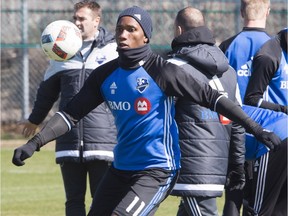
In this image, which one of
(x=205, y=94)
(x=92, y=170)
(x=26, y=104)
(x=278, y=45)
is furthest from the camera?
(x=26, y=104)

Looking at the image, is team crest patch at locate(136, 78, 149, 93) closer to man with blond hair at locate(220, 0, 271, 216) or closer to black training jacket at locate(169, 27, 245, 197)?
black training jacket at locate(169, 27, 245, 197)

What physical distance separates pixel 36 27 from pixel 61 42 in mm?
10280

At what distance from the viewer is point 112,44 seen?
900 cm

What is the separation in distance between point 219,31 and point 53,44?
1092 centimetres

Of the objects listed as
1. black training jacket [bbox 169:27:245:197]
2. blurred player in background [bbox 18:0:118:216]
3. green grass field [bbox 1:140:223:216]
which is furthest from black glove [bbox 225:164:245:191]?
green grass field [bbox 1:140:223:216]

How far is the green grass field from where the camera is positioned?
10.9 meters

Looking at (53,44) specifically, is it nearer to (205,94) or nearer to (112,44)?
(112,44)

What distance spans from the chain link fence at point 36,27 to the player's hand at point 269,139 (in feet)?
38.9

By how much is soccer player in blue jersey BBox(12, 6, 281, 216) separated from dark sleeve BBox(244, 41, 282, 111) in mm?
1506

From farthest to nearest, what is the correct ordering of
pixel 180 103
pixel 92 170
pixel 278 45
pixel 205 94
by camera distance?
pixel 92 170 < pixel 278 45 < pixel 180 103 < pixel 205 94

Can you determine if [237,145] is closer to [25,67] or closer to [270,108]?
[270,108]

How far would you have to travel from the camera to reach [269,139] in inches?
254

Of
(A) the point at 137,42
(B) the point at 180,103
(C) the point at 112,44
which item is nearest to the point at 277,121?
(B) the point at 180,103

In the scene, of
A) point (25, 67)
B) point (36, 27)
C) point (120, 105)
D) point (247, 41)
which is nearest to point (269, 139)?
point (120, 105)
